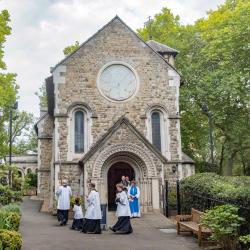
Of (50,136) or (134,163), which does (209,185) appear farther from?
(50,136)

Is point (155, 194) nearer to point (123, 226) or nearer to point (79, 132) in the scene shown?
point (79, 132)

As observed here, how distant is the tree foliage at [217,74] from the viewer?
83.2 ft

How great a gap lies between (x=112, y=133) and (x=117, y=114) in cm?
196

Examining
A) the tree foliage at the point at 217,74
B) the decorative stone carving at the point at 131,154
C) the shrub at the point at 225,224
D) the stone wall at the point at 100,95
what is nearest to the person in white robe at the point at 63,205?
the decorative stone carving at the point at 131,154

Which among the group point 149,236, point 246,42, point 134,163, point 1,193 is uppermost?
point 246,42

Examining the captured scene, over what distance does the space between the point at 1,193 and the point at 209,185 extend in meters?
7.64

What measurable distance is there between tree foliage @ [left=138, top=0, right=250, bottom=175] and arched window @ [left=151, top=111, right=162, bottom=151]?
5663 mm

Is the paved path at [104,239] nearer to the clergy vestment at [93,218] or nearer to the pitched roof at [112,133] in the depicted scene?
the clergy vestment at [93,218]

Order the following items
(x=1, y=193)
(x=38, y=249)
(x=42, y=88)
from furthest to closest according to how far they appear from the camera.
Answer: (x=42, y=88), (x=1, y=193), (x=38, y=249)

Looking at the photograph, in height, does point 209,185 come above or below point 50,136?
below

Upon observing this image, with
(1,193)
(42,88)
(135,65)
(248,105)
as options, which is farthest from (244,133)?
(42,88)

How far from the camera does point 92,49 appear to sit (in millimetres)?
22312

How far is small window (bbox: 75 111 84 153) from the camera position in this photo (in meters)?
21.5

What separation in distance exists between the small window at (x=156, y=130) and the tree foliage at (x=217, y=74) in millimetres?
5675
